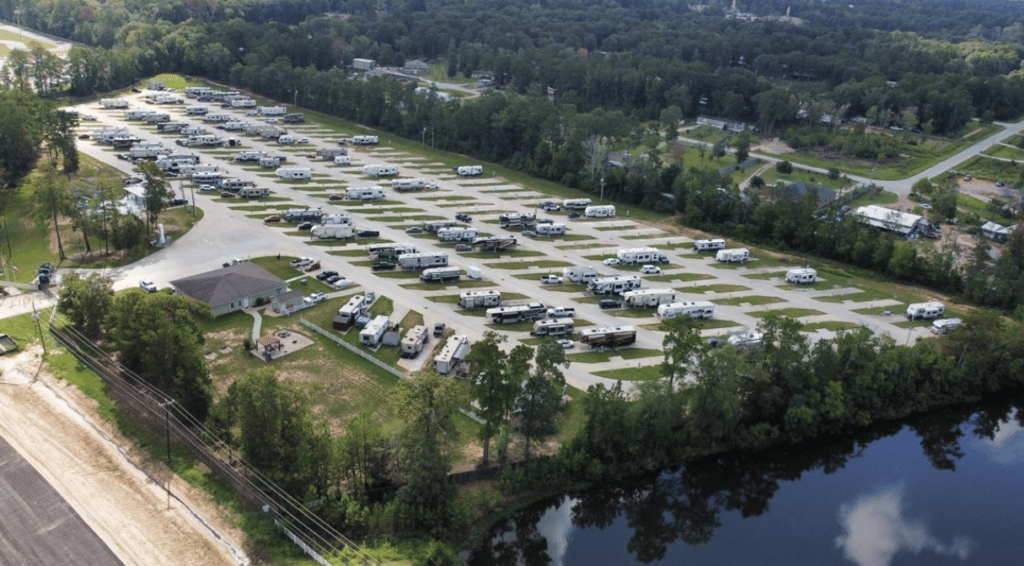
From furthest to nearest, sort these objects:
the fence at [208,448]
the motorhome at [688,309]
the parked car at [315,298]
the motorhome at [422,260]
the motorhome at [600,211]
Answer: the motorhome at [600,211] → the motorhome at [422,260] → the motorhome at [688,309] → the parked car at [315,298] → the fence at [208,448]

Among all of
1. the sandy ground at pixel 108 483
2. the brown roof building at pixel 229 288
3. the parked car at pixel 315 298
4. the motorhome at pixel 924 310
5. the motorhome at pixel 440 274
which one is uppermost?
the motorhome at pixel 924 310

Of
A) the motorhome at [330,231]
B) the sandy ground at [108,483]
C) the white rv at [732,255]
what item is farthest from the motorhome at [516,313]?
the sandy ground at [108,483]

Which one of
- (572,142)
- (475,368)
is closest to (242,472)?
(475,368)

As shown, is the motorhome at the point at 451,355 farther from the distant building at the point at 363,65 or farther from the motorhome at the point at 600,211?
the distant building at the point at 363,65

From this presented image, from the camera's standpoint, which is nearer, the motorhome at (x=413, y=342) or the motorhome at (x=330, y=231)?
the motorhome at (x=413, y=342)

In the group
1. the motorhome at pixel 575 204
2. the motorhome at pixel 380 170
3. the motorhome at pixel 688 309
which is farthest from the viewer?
the motorhome at pixel 380 170

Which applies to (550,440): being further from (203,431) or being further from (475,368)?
(203,431)

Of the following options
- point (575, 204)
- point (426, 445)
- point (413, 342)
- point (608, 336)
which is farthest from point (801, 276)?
point (426, 445)

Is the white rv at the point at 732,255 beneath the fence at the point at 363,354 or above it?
above
